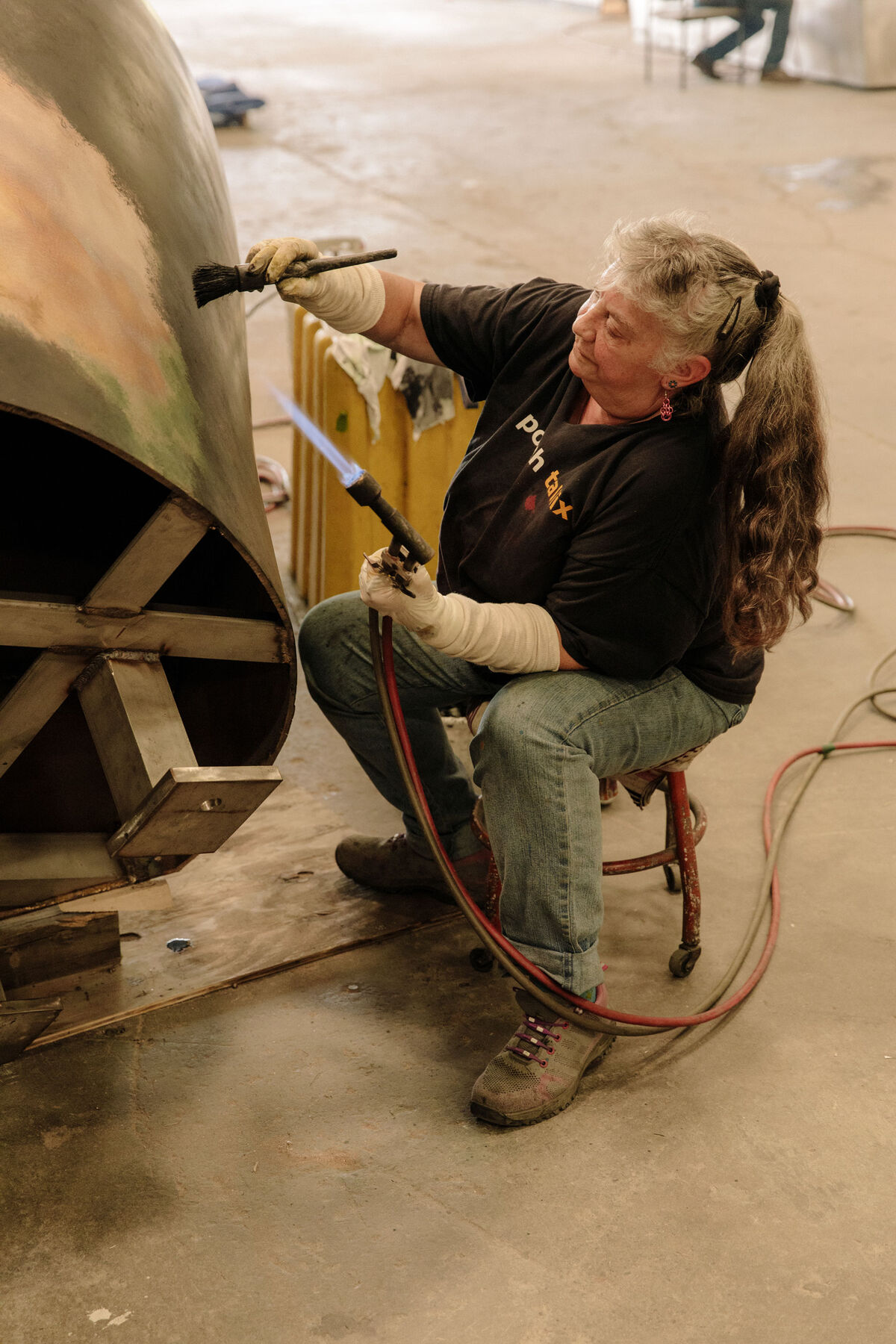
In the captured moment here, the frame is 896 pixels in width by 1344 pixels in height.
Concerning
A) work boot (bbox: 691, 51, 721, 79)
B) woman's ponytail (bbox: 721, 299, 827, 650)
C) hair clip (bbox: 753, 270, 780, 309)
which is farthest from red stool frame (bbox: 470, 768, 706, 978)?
work boot (bbox: 691, 51, 721, 79)

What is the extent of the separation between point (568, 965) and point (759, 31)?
31.9 ft

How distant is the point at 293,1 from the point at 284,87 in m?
5.68

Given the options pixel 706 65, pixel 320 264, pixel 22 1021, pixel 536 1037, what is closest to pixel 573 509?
pixel 320 264

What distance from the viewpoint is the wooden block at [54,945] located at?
196cm

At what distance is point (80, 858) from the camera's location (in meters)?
1.71

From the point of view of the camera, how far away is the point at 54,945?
2020 millimetres

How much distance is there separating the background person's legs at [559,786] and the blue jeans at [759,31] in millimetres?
9199

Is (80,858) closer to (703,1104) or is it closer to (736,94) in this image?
(703,1104)

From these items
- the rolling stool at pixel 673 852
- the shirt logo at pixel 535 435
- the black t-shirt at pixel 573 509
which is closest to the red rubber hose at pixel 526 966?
the rolling stool at pixel 673 852

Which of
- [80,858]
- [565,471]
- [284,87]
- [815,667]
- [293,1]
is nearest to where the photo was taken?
[80,858]

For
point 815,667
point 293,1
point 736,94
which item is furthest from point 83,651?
point 293,1

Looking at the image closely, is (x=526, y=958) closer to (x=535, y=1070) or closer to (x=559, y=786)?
(x=535, y=1070)

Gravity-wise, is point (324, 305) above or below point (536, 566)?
above

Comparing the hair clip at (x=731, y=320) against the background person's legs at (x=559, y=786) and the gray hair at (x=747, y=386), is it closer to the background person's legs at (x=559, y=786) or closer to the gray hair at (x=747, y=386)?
the gray hair at (x=747, y=386)
